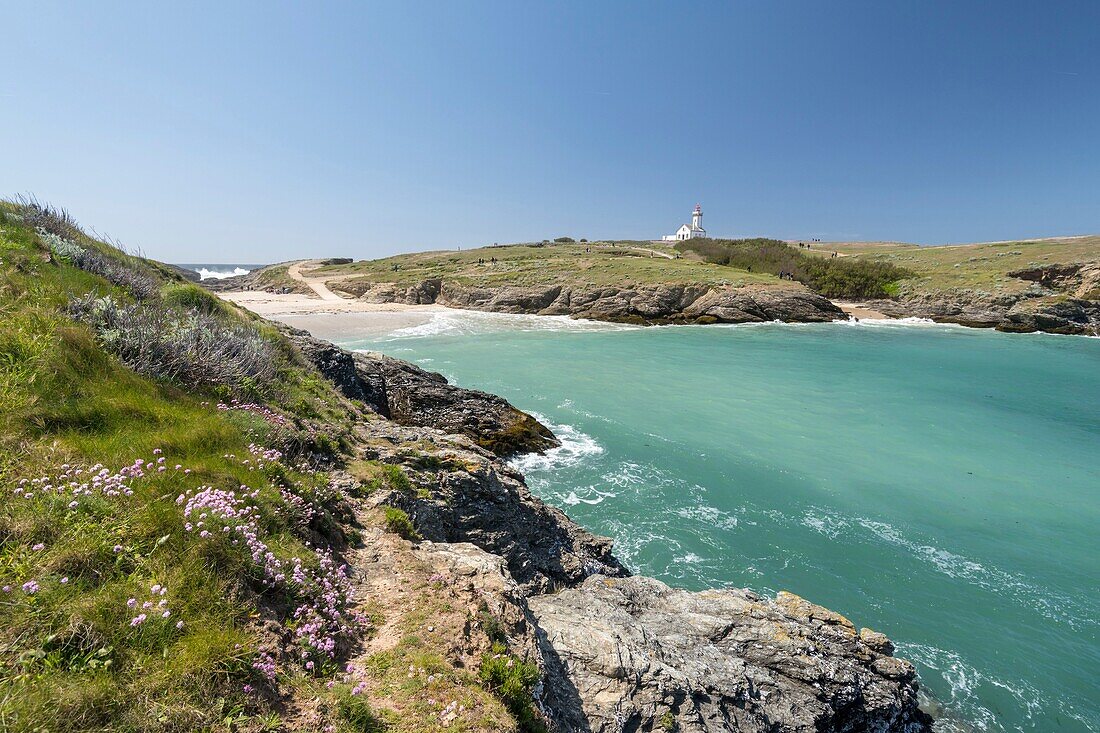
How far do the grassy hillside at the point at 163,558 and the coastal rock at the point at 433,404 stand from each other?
7.69 metres

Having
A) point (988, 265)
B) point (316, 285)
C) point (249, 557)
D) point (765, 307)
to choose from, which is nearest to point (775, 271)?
point (765, 307)

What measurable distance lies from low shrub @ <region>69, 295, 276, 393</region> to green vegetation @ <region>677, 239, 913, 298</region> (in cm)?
7311

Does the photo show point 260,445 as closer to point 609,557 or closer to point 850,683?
point 609,557

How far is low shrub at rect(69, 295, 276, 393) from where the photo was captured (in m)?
6.04

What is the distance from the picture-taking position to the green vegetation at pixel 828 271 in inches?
2643

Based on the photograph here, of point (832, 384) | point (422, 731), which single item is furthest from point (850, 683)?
point (832, 384)

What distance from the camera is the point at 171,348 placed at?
21.2ft

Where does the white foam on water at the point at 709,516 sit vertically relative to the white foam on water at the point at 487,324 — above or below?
below

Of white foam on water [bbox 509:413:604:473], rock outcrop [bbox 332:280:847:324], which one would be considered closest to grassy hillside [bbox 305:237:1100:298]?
rock outcrop [bbox 332:280:847:324]

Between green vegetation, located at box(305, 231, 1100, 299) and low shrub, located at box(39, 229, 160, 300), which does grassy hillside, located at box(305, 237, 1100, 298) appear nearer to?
green vegetation, located at box(305, 231, 1100, 299)

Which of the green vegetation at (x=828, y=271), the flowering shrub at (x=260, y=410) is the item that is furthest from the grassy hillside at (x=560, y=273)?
the flowering shrub at (x=260, y=410)

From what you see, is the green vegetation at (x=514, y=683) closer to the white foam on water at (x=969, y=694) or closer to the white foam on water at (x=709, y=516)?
the white foam on water at (x=969, y=694)

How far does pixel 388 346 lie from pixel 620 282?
119 feet

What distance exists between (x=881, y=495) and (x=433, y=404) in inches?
593
